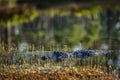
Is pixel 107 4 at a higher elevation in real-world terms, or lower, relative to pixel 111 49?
higher

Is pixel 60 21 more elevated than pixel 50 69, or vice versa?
pixel 60 21

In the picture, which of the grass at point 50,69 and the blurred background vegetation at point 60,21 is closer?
the grass at point 50,69

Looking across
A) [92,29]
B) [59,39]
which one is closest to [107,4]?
[92,29]

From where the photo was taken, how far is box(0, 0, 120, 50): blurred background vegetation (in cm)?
2631

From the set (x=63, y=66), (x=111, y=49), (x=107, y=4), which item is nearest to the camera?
(x=63, y=66)

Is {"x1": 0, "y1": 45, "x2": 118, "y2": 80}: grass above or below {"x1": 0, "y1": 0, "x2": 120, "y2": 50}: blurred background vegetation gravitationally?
below

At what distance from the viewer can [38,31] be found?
2970 cm

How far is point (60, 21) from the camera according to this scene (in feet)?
109

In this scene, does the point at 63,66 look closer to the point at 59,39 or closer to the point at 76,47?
the point at 76,47

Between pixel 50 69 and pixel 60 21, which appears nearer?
pixel 50 69

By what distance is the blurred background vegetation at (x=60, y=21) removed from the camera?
1036 inches

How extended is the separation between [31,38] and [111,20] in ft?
29.2

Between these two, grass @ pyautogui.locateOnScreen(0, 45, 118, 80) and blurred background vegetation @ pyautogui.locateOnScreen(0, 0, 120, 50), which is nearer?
grass @ pyautogui.locateOnScreen(0, 45, 118, 80)

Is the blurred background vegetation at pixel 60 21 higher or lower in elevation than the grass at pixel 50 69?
higher
